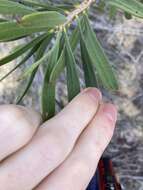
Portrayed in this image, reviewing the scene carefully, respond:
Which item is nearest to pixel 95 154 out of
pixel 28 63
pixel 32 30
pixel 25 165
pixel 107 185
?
pixel 25 165

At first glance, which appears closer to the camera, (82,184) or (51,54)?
(82,184)

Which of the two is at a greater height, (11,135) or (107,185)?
(11,135)

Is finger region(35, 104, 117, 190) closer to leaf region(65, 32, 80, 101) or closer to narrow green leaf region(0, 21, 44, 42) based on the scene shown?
leaf region(65, 32, 80, 101)

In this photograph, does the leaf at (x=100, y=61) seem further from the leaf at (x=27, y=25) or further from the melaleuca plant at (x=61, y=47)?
the leaf at (x=27, y=25)

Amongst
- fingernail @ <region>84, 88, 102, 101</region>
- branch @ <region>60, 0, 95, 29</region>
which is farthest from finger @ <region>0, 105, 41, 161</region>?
branch @ <region>60, 0, 95, 29</region>

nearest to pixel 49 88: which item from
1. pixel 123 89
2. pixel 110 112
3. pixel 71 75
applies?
pixel 71 75

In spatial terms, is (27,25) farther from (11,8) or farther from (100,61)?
(100,61)

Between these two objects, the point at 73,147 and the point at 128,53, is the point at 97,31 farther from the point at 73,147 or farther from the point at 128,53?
the point at 73,147
